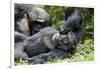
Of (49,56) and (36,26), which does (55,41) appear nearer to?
(49,56)

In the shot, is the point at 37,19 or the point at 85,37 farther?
the point at 85,37

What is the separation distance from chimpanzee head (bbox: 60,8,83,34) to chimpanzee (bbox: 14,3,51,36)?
224mm

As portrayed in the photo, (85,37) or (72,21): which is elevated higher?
(72,21)

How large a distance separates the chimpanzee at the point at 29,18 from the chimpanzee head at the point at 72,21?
0.22 metres

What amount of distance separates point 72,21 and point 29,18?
0.55 m

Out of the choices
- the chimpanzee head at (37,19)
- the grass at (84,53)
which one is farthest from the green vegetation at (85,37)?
the chimpanzee head at (37,19)

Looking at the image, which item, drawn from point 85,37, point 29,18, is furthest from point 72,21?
point 29,18

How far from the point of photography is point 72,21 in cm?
243

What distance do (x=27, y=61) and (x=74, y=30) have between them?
2.31 ft

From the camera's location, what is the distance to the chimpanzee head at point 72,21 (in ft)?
7.88

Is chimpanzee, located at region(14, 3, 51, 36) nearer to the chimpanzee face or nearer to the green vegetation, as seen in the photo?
the chimpanzee face

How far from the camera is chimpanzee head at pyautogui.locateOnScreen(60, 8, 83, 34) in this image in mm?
2402

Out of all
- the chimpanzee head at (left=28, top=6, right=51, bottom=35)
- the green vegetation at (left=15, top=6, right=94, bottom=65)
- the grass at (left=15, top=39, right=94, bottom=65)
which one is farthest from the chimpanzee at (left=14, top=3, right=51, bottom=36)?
the grass at (left=15, top=39, right=94, bottom=65)
